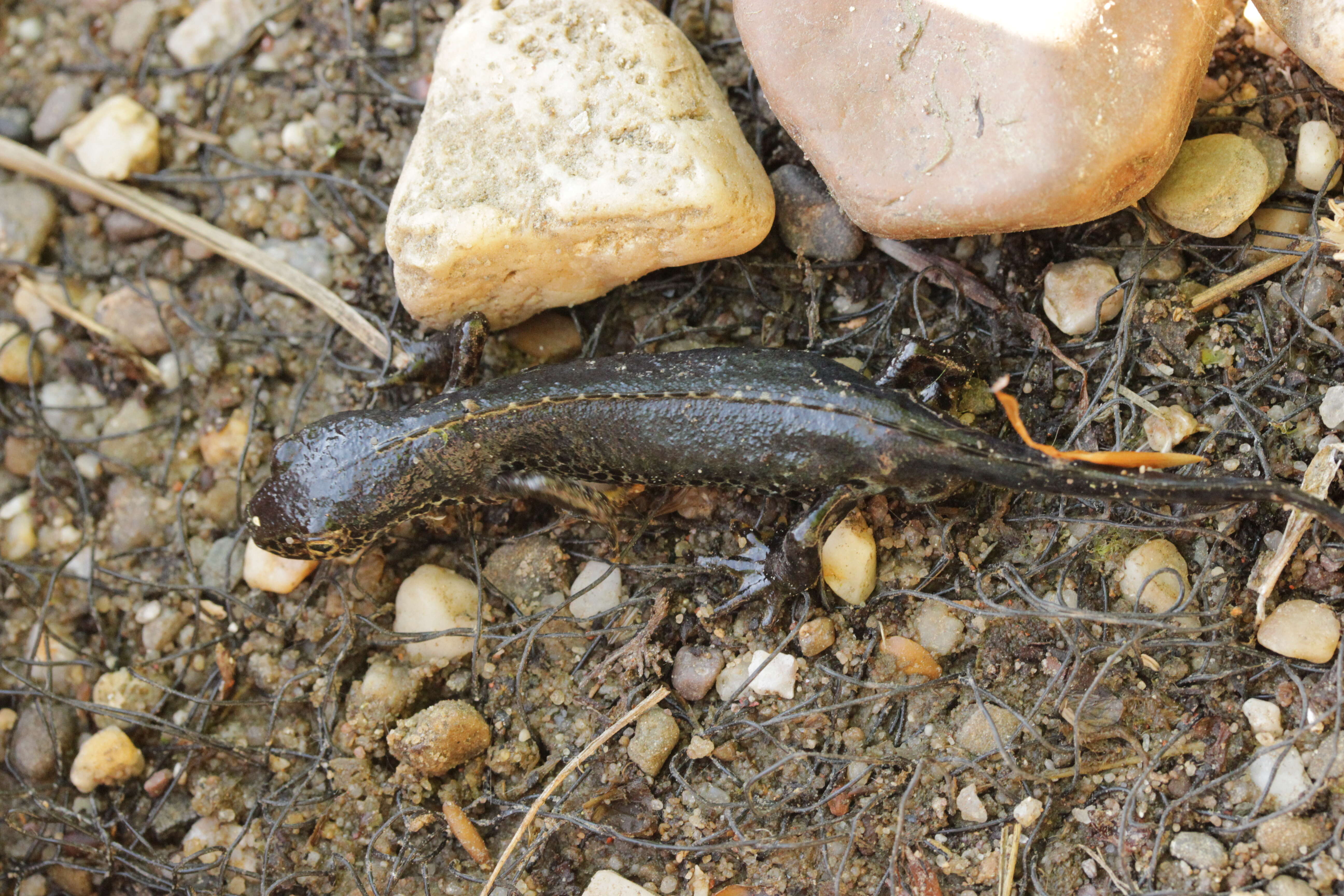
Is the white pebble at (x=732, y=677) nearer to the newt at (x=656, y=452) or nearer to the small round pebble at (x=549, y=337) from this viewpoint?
the newt at (x=656, y=452)

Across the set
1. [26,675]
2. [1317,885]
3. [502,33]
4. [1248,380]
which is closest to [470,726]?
[26,675]

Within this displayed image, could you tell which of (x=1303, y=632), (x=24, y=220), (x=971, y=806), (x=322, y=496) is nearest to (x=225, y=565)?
(x=322, y=496)

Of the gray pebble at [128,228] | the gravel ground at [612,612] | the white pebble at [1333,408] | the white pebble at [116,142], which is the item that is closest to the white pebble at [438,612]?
the gravel ground at [612,612]

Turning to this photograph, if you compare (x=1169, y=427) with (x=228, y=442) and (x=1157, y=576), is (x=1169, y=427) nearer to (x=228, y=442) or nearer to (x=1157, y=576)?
(x=1157, y=576)

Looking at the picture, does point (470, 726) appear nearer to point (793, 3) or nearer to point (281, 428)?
point (281, 428)

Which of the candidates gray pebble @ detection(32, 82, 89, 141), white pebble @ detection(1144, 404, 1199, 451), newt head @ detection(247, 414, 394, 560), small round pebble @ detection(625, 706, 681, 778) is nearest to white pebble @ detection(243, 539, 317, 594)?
newt head @ detection(247, 414, 394, 560)

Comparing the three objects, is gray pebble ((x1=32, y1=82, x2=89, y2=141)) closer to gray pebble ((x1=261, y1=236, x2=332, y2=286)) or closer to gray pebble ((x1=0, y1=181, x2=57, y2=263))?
gray pebble ((x1=0, y1=181, x2=57, y2=263))

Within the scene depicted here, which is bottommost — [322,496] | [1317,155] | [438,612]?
[438,612]
